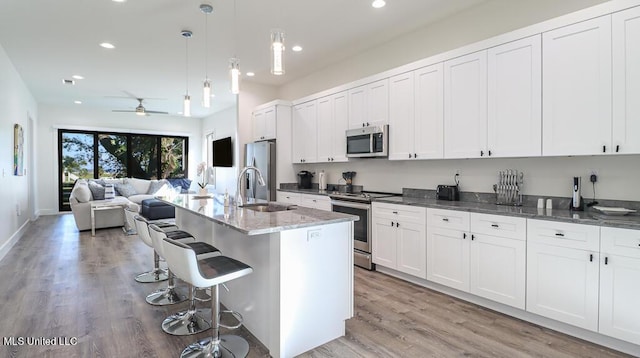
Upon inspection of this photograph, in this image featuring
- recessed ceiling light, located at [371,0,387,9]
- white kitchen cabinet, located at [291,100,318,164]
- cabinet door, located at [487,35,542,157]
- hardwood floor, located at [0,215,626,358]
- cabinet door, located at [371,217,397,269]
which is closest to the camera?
hardwood floor, located at [0,215,626,358]

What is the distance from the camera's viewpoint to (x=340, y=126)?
15.4 feet

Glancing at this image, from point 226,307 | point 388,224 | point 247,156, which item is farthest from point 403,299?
point 247,156

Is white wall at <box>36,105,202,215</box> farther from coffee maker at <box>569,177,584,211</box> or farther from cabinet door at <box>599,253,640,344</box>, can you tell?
cabinet door at <box>599,253,640,344</box>

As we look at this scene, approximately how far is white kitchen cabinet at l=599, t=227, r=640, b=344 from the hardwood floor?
0.68ft

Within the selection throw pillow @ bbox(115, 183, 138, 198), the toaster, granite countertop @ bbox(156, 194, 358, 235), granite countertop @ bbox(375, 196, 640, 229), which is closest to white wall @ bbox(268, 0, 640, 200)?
the toaster

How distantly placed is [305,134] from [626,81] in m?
3.93

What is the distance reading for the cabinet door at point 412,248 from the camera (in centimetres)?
331

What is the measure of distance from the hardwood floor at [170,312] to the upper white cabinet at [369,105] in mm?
1904

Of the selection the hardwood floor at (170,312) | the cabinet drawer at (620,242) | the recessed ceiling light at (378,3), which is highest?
the recessed ceiling light at (378,3)

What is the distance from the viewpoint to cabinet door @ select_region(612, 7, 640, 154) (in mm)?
2238

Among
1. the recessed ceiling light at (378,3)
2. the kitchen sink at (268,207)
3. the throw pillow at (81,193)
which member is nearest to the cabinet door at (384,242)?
the kitchen sink at (268,207)

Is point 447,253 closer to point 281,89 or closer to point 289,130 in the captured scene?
point 289,130

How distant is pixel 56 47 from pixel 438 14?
504 centimetres

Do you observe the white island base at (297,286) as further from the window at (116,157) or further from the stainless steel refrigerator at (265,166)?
the window at (116,157)
